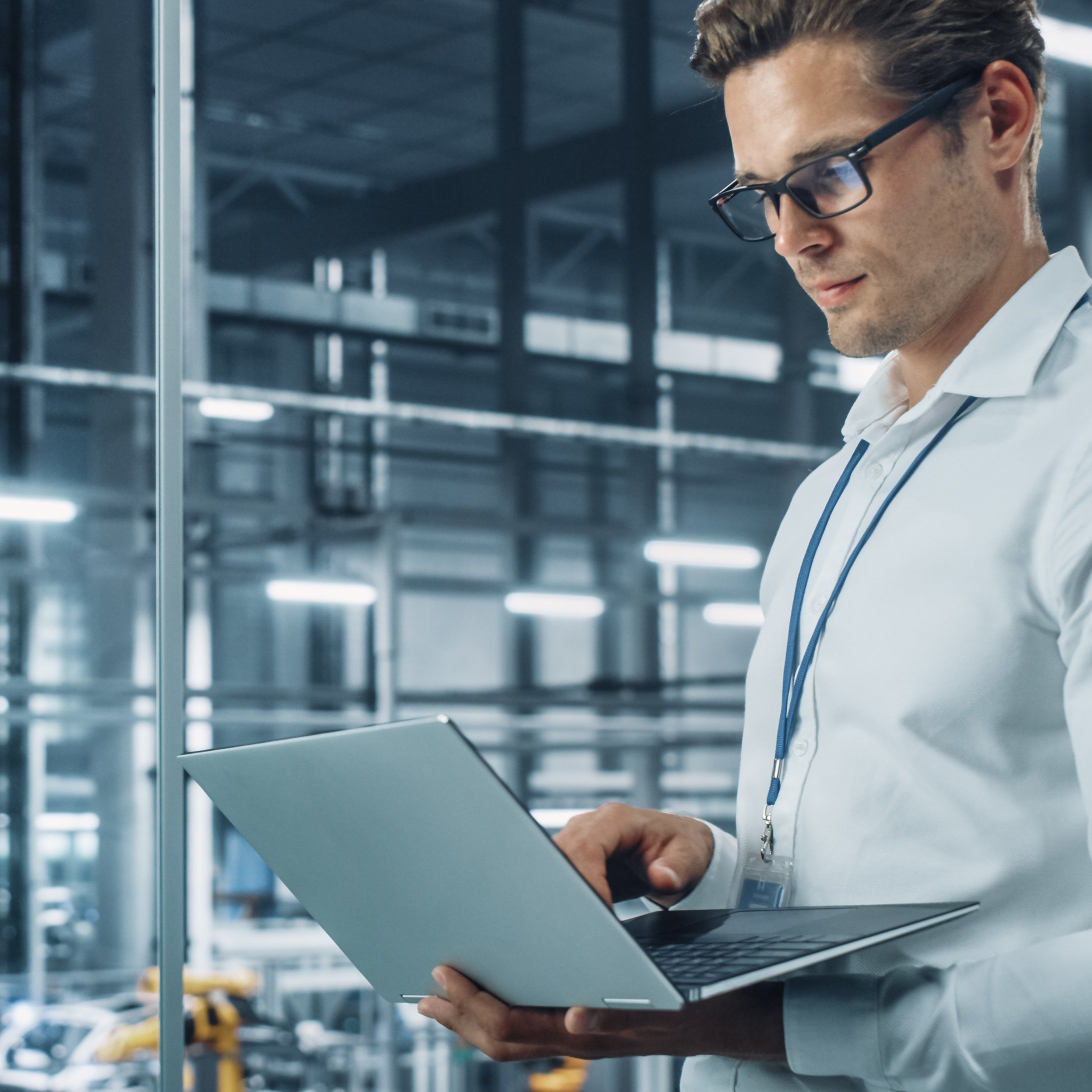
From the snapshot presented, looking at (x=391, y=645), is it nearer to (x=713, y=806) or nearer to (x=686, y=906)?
(x=686, y=906)

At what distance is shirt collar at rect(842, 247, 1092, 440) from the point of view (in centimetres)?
86

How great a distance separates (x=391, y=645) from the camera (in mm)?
4840

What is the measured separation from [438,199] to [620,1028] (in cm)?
768

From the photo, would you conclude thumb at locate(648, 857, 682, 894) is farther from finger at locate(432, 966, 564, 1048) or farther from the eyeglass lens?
the eyeglass lens

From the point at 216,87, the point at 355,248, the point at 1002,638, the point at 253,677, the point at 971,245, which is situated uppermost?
the point at 216,87

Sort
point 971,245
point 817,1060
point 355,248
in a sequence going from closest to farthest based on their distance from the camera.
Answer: point 817,1060 < point 971,245 < point 355,248

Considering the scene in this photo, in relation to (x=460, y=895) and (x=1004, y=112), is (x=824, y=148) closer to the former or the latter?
(x=1004, y=112)

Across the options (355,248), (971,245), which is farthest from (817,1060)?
(355,248)

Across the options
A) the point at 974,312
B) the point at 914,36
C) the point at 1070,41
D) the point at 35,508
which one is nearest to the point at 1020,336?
the point at 974,312

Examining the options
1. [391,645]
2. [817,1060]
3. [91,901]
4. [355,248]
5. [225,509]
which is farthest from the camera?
[355,248]

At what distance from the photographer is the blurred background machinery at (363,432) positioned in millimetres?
A: 5516

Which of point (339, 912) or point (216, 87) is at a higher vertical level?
point (216, 87)

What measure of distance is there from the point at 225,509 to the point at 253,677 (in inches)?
188

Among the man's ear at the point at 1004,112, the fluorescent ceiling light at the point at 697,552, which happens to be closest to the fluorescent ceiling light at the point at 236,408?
the fluorescent ceiling light at the point at 697,552
